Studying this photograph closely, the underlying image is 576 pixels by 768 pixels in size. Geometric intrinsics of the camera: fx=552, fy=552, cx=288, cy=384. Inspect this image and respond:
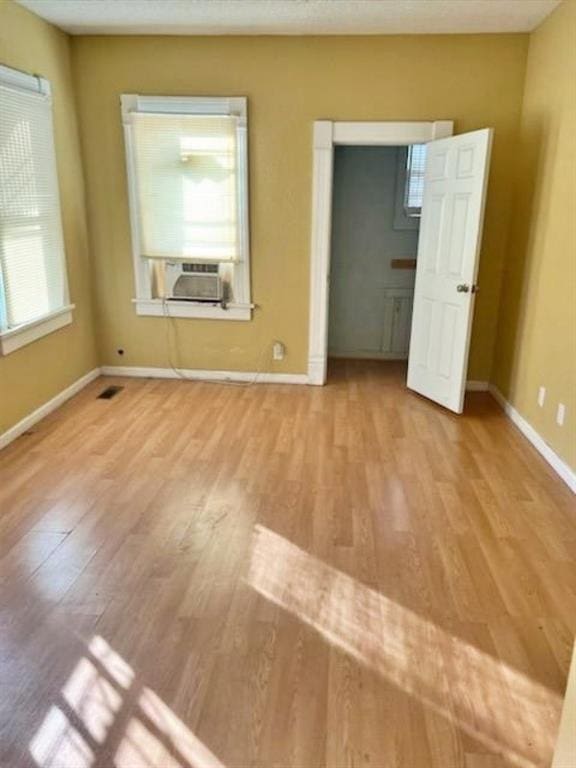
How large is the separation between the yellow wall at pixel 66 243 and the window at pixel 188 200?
1.36ft

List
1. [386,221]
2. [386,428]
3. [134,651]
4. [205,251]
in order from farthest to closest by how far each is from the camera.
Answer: [386,221] → [205,251] → [386,428] → [134,651]

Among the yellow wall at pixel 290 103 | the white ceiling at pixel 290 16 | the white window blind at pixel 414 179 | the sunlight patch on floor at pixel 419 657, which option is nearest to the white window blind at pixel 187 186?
the yellow wall at pixel 290 103

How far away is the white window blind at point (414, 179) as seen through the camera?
16.5 feet

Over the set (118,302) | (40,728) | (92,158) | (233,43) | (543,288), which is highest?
(233,43)

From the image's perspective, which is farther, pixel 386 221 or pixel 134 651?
pixel 386 221

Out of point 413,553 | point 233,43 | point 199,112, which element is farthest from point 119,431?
point 233,43

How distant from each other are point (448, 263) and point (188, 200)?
2.06 meters

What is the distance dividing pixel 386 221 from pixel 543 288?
202 centimetres

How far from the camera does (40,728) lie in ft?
5.32

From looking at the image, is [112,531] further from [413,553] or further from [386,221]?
[386,221]

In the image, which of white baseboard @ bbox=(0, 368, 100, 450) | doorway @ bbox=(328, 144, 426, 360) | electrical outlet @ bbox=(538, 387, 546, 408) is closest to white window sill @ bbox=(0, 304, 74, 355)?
white baseboard @ bbox=(0, 368, 100, 450)

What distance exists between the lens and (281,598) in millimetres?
2172

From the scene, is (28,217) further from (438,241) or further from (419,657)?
(419,657)

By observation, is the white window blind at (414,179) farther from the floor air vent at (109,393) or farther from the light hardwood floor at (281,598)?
the floor air vent at (109,393)
